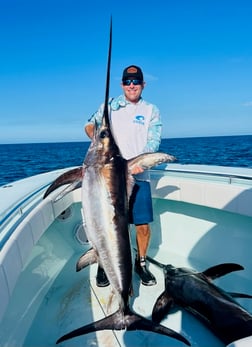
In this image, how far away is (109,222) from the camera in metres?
2.05

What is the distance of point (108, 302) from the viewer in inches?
106

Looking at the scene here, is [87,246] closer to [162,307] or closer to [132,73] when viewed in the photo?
[162,307]

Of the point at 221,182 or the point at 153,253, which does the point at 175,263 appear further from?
the point at 221,182

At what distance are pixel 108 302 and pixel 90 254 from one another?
653mm

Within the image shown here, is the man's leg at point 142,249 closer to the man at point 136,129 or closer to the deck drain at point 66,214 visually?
the man at point 136,129

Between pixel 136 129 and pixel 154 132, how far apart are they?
0.17 m

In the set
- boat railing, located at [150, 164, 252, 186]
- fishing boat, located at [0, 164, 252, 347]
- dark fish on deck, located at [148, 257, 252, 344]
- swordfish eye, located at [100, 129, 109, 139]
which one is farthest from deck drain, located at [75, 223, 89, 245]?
swordfish eye, located at [100, 129, 109, 139]

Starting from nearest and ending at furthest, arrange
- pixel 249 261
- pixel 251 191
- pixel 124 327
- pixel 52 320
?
pixel 124 327 < pixel 52 320 < pixel 251 191 < pixel 249 261

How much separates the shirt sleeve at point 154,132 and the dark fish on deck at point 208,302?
117 centimetres

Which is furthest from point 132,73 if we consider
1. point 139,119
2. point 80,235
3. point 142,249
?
point 80,235

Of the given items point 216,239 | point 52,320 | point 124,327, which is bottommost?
point 52,320

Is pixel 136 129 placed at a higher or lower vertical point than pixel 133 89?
lower

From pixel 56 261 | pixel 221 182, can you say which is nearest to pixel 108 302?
pixel 56 261

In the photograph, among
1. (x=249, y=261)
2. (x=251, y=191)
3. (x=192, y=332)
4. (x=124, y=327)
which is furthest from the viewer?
(x=249, y=261)
